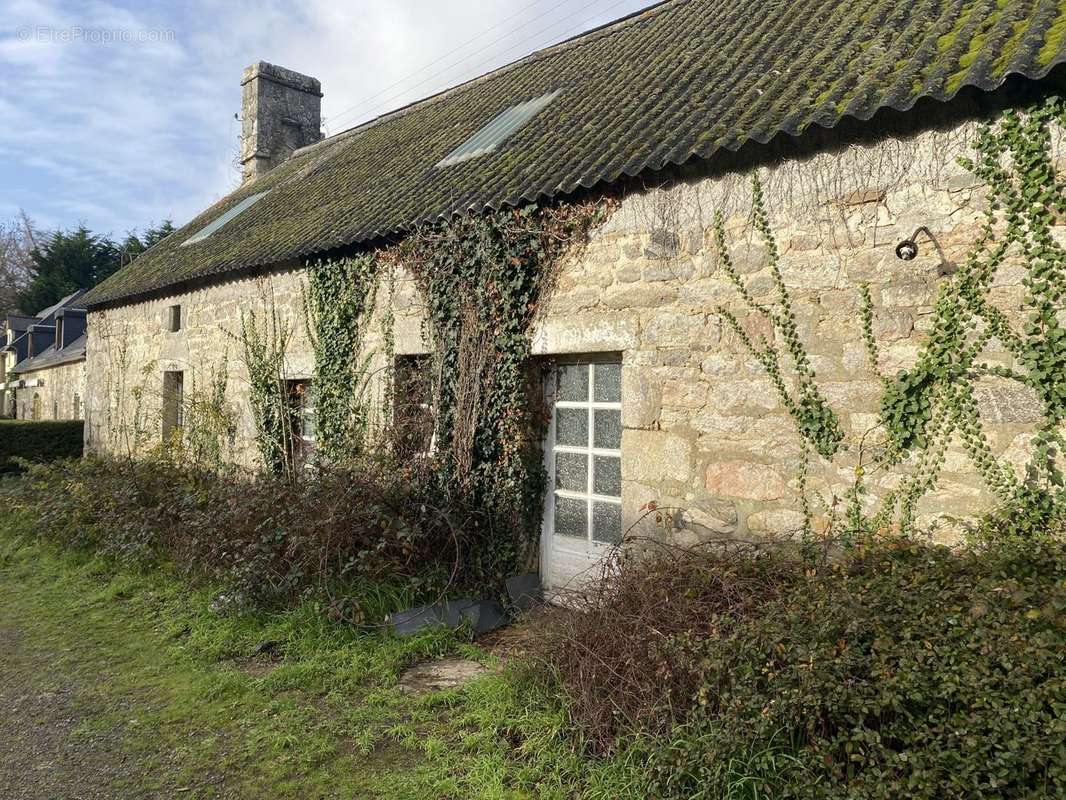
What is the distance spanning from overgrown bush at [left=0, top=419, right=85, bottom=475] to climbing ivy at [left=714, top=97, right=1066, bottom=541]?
53.7 feet

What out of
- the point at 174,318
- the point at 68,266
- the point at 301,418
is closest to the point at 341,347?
the point at 301,418

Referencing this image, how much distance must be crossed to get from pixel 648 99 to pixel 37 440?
53.6 feet

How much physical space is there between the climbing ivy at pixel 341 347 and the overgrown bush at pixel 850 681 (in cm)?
439

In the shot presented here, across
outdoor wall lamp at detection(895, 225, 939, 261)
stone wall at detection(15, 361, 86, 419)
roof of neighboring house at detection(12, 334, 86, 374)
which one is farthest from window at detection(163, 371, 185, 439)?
roof of neighboring house at detection(12, 334, 86, 374)

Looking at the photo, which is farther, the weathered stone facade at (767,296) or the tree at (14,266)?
the tree at (14,266)

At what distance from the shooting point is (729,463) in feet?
15.4

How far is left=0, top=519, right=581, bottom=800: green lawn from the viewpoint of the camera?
3328 millimetres

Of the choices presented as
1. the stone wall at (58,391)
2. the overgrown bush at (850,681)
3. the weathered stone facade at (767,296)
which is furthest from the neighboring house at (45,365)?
the overgrown bush at (850,681)

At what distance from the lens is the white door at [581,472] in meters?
5.56

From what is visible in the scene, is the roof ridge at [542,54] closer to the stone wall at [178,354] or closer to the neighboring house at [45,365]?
the stone wall at [178,354]

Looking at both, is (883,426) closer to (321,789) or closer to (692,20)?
(321,789)

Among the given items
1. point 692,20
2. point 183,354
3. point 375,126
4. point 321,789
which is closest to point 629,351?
point 321,789

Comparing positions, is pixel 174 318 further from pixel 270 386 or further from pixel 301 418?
pixel 301 418

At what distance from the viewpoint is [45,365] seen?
2341 cm
